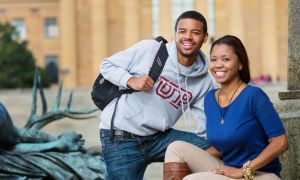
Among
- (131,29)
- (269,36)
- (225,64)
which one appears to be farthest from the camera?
(131,29)

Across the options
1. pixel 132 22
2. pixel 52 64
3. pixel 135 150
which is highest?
pixel 135 150

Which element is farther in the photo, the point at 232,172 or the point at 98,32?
the point at 98,32

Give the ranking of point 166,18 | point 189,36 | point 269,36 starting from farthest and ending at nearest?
point 269,36, point 166,18, point 189,36

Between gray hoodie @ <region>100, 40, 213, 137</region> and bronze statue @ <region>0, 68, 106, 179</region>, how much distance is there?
240cm

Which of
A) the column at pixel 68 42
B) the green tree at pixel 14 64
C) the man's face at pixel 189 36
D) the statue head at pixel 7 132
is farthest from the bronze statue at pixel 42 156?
the column at pixel 68 42

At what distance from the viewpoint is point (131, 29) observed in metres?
60.8

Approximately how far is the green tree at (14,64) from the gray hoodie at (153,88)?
39217mm

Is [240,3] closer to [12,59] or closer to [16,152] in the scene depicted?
[12,59]

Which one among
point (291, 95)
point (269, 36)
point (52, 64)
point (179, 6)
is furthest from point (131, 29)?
point (291, 95)

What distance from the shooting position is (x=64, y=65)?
63188 millimetres

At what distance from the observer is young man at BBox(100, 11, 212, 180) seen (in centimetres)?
374

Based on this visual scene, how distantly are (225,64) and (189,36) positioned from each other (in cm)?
36

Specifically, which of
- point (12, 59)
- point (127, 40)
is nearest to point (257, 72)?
point (127, 40)

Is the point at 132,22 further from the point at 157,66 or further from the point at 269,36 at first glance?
the point at 157,66
